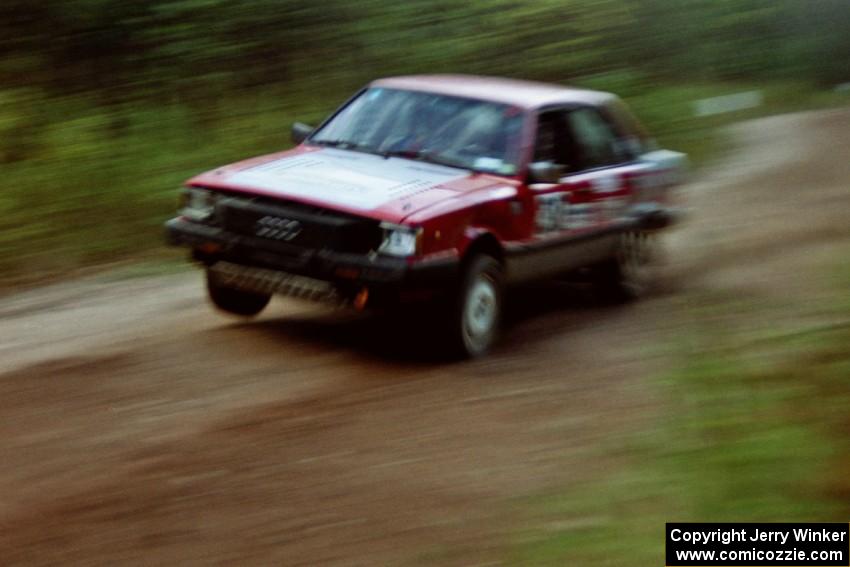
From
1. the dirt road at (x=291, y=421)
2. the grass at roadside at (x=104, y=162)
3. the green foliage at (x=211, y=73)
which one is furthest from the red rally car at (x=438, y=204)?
the green foliage at (x=211, y=73)

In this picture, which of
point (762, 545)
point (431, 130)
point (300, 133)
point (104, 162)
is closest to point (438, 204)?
point (431, 130)

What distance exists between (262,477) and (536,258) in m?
3.46

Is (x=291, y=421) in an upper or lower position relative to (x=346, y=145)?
lower

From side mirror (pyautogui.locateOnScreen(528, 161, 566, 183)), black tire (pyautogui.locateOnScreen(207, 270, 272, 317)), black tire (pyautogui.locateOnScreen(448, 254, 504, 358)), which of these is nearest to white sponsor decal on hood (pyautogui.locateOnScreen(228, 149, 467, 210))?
side mirror (pyautogui.locateOnScreen(528, 161, 566, 183))

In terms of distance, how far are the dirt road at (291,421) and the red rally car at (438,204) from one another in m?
Answer: 0.45

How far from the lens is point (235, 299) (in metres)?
9.07

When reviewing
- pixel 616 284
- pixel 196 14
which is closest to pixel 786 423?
pixel 616 284

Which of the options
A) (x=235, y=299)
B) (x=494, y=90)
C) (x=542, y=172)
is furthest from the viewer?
(x=494, y=90)

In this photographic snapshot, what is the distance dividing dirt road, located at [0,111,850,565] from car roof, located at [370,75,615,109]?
1525 millimetres

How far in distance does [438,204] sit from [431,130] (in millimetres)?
1285

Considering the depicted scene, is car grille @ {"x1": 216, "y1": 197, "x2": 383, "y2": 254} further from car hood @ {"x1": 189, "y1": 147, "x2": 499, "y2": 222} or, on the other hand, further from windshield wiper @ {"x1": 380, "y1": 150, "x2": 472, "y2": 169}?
windshield wiper @ {"x1": 380, "y1": 150, "x2": 472, "y2": 169}

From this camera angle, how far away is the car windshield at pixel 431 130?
8.96 metres

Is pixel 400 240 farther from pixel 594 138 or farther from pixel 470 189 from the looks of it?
pixel 594 138

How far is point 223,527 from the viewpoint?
5414 millimetres
